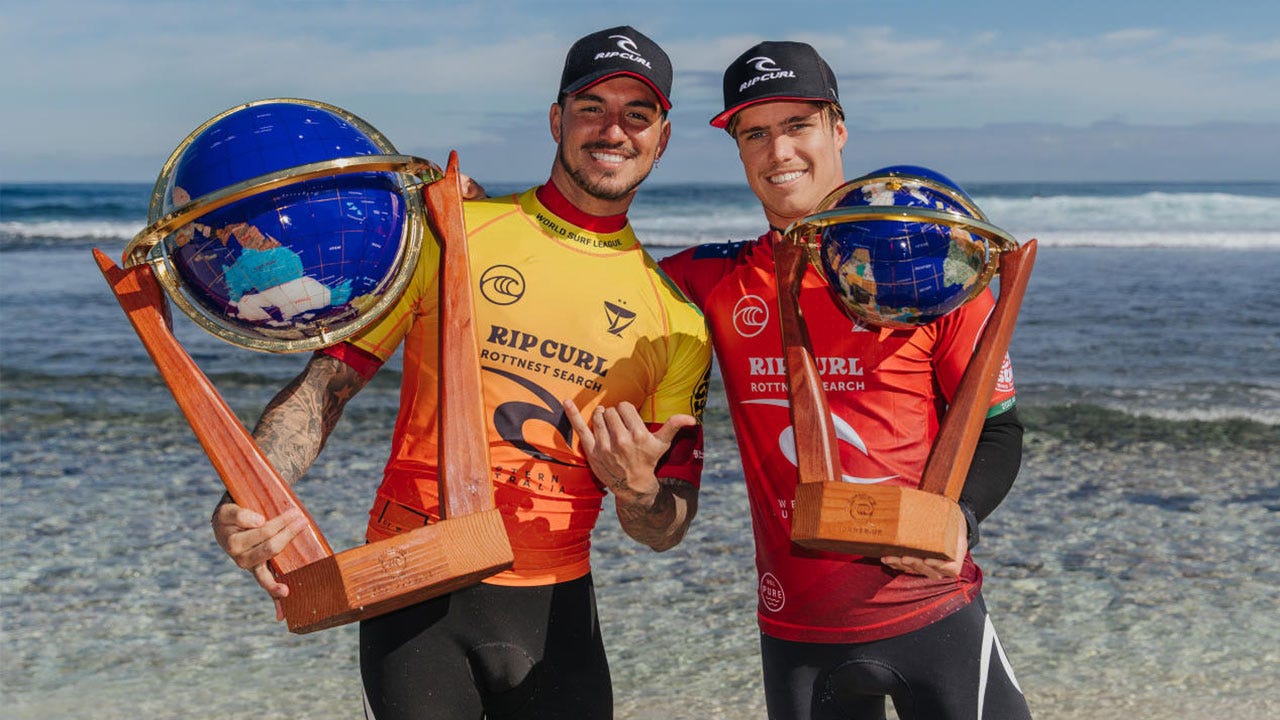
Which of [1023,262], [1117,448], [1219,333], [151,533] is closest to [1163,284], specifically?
[1219,333]

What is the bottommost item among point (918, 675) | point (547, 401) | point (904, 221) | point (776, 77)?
point (918, 675)

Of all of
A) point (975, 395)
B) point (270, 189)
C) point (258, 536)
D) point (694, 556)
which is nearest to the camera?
point (270, 189)

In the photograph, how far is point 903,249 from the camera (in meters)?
2.79

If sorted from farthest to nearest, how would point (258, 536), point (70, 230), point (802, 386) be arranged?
point (70, 230) → point (802, 386) → point (258, 536)

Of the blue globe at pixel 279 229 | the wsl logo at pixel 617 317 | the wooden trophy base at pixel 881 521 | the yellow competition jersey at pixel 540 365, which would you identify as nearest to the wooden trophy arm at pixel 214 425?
the blue globe at pixel 279 229

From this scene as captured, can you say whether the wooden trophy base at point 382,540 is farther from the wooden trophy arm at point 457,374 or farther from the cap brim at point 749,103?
the cap brim at point 749,103

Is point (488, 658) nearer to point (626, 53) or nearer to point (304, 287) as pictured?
point (304, 287)

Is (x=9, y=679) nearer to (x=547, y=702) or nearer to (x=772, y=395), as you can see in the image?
(x=547, y=702)

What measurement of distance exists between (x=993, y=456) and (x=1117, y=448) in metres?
6.66

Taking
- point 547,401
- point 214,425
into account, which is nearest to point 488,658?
point 547,401

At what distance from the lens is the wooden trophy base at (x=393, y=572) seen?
2727 mm

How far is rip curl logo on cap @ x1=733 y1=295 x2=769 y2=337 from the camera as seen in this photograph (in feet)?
11.7

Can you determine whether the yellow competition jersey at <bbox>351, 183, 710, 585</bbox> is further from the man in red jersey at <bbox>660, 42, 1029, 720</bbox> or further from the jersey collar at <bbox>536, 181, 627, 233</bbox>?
the man in red jersey at <bbox>660, 42, 1029, 720</bbox>

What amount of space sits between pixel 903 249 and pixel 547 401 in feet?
3.84
